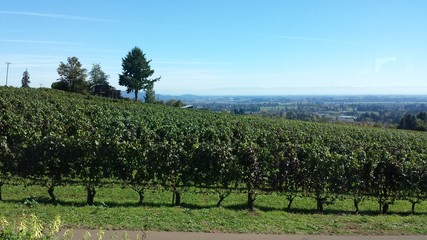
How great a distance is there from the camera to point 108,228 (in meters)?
7.74

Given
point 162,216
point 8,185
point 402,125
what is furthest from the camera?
point 402,125

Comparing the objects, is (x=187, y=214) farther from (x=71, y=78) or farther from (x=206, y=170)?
(x=71, y=78)

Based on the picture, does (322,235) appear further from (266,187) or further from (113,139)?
(113,139)

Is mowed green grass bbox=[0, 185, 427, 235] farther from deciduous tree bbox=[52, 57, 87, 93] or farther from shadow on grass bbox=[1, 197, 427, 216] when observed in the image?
deciduous tree bbox=[52, 57, 87, 93]

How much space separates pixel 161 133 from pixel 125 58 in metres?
60.6

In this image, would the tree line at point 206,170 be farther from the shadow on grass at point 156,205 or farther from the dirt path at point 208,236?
the dirt path at point 208,236

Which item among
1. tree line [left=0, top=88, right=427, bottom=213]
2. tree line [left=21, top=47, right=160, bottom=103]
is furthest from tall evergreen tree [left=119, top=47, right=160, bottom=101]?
tree line [left=0, top=88, right=427, bottom=213]

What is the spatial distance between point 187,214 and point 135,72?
75.1 meters

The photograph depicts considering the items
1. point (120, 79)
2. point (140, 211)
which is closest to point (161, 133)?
point (140, 211)

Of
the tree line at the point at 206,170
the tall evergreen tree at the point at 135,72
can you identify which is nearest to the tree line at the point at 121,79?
the tall evergreen tree at the point at 135,72

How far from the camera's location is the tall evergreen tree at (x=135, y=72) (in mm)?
80562

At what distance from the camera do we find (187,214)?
923 cm

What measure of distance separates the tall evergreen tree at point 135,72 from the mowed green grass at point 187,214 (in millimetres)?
70141

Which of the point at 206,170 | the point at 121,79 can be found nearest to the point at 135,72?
the point at 121,79
